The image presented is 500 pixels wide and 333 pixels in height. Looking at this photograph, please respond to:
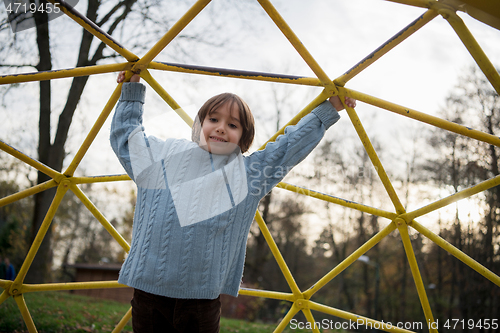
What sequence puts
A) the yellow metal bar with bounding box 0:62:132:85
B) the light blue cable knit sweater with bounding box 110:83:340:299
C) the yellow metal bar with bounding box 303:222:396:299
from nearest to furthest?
the light blue cable knit sweater with bounding box 110:83:340:299
the yellow metal bar with bounding box 0:62:132:85
the yellow metal bar with bounding box 303:222:396:299

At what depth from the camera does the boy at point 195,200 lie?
1438mm

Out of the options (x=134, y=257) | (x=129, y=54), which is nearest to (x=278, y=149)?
(x=134, y=257)

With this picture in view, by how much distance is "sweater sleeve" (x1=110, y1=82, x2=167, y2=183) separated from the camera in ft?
5.30

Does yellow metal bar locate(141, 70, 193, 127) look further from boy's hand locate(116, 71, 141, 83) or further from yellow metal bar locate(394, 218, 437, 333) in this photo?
yellow metal bar locate(394, 218, 437, 333)

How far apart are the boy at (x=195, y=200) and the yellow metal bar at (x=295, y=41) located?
0.12 meters

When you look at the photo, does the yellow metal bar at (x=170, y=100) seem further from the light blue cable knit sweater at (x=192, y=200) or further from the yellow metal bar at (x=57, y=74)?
the light blue cable knit sweater at (x=192, y=200)

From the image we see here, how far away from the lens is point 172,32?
177 cm

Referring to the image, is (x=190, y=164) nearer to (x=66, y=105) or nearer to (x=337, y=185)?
(x=66, y=105)

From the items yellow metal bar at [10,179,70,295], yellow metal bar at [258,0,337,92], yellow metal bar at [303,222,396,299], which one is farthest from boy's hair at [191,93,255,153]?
yellow metal bar at [10,179,70,295]

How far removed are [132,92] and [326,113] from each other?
96cm

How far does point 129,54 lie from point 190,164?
75 centimetres

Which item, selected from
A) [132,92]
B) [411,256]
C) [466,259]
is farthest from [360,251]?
[132,92]

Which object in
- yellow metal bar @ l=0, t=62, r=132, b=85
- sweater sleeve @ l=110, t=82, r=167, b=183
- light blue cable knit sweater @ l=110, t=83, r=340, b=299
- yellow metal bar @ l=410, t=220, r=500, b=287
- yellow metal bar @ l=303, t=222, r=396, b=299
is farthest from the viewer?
yellow metal bar @ l=303, t=222, r=396, b=299

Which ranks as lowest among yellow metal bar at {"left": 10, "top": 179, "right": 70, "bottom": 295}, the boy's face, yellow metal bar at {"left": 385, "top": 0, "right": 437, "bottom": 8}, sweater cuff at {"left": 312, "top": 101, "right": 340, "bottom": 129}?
yellow metal bar at {"left": 10, "top": 179, "right": 70, "bottom": 295}
